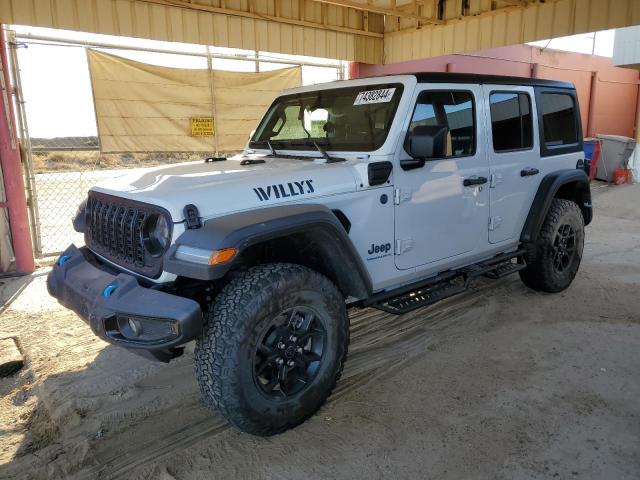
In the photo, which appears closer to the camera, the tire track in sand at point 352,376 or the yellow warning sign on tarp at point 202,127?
the tire track in sand at point 352,376

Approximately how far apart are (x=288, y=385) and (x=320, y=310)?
46 centimetres

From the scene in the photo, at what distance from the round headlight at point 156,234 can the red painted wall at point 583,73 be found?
9.59 m

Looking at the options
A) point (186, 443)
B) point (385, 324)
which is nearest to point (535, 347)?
point (385, 324)

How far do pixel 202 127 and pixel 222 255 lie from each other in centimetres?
516

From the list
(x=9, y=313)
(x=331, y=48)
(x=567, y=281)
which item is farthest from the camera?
(x=331, y=48)

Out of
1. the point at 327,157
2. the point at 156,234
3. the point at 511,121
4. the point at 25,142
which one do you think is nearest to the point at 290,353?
the point at 156,234

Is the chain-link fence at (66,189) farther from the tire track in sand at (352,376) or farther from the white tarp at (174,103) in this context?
the tire track in sand at (352,376)

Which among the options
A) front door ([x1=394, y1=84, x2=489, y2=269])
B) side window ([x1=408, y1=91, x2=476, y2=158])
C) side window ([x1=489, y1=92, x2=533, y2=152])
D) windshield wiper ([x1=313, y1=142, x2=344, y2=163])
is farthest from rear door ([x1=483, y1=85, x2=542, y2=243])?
windshield wiper ([x1=313, y1=142, x2=344, y2=163])

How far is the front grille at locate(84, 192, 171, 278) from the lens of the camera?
Result: 8.81ft

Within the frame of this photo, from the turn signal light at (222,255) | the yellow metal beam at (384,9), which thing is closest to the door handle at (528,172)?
the turn signal light at (222,255)

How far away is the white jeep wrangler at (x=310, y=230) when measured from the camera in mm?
2525

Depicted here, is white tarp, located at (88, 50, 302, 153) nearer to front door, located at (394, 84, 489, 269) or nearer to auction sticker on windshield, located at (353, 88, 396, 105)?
auction sticker on windshield, located at (353, 88, 396, 105)

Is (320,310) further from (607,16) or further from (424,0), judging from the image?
(424,0)

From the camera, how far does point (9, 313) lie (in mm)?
4742
